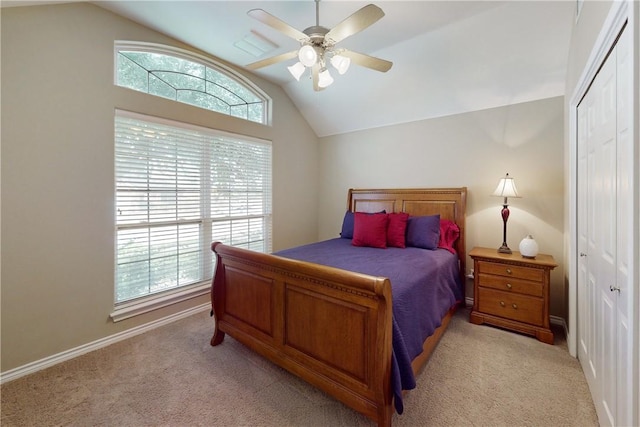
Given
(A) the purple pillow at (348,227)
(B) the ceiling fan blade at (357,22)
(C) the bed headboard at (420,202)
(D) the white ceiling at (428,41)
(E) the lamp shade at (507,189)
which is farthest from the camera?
(A) the purple pillow at (348,227)

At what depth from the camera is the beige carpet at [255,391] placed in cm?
159

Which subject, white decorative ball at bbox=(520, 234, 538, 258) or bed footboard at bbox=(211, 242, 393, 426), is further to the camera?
white decorative ball at bbox=(520, 234, 538, 258)

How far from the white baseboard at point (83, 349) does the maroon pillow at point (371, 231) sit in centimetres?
210

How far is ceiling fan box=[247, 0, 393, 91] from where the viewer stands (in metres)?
1.60

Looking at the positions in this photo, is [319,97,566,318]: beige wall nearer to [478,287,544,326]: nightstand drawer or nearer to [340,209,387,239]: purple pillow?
[478,287,544,326]: nightstand drawer

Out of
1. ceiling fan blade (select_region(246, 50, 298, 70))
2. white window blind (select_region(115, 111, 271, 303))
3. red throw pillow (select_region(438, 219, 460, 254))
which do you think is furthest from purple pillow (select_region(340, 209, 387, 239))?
ceiling fan blade (select_region(246, 50, 298, 70))

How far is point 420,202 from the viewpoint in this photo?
3551 millimetres

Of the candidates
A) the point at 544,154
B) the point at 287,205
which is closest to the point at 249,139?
the point at 287,205

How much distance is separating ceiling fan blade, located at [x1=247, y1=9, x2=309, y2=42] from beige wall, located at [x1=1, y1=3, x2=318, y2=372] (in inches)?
63.7

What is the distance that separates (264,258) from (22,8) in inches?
100

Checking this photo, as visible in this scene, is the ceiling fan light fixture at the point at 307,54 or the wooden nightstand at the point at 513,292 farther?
the wooden nightstand at the point at 513,292

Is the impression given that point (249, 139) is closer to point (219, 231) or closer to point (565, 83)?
point (219, 231)

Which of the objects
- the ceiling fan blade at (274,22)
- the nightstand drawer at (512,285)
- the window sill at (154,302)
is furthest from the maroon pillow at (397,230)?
the window sill at (154,302)

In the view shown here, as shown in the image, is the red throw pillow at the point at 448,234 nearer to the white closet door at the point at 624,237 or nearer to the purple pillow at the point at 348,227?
the purple pillow at the point at 348,227
